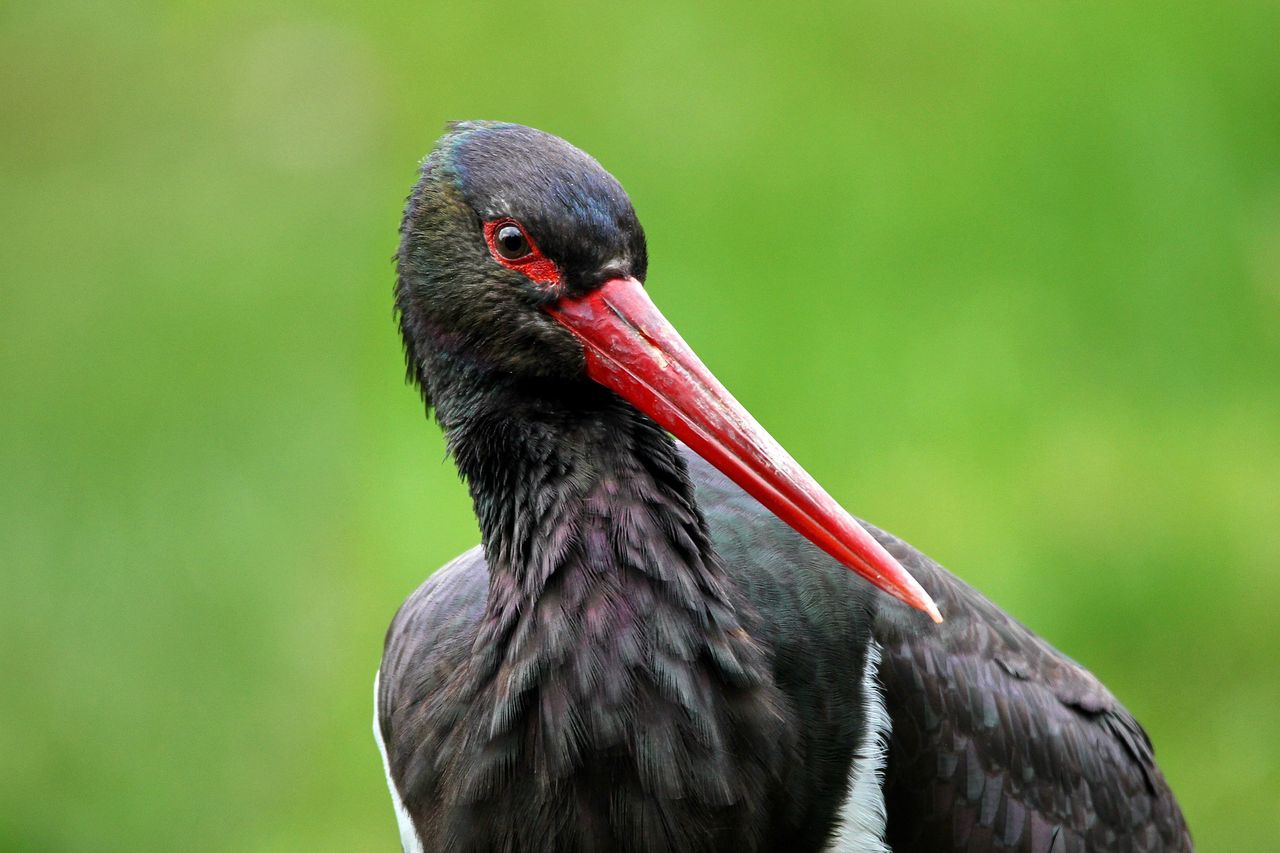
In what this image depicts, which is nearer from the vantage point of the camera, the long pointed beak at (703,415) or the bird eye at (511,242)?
the long pointed beak at (703,415)

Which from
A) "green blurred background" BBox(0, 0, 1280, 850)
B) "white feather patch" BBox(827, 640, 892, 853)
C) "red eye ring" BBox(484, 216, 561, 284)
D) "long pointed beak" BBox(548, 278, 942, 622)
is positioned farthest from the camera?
"green blurred background" BBox(0, 0, 1280, 850)

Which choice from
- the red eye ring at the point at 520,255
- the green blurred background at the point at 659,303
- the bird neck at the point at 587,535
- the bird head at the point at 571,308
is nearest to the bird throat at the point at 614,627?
the bird neck at the point at 587,535

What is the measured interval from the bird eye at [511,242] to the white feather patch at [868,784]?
112cm

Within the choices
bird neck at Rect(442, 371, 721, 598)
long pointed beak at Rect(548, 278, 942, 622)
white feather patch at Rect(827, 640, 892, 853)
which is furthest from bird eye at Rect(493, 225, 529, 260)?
white feather patch at Rect(827, 640, 892, 853)

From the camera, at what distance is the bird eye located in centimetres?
330

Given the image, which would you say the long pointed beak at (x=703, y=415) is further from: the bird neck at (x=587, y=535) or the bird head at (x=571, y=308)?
the bird neck at (x=587, y=535)

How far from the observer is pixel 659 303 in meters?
7.75

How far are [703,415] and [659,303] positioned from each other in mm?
4550

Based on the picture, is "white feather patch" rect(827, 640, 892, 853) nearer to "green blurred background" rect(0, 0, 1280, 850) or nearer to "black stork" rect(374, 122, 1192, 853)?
"black stork" rect(374, 122, 1192, 853)

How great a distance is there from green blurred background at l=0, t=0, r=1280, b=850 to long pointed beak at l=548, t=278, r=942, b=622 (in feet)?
11.3

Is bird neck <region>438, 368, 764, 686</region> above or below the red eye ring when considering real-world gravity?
below

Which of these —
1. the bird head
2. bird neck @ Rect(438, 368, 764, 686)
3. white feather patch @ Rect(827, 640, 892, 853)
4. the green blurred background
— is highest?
the green blurred background

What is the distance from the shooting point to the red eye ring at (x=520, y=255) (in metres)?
3.29

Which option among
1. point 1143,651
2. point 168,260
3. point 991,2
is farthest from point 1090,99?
point 168,260
